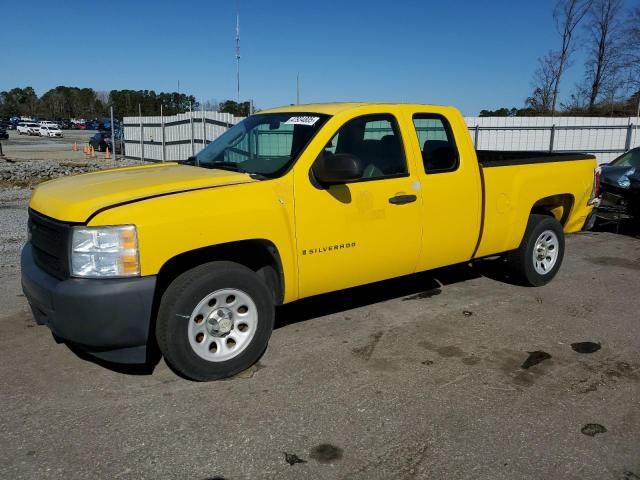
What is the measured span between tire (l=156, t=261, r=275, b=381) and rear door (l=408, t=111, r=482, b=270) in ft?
5.41

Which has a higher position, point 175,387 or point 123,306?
point 123,306

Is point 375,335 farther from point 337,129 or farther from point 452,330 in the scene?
point 337,129

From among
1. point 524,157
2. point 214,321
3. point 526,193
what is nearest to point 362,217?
point 214,321

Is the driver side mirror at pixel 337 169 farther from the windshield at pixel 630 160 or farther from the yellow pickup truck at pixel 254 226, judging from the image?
the windshield at pixel 630 160

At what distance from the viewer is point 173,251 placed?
11.4 ft

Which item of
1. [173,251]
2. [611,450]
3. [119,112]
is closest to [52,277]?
[173,251]

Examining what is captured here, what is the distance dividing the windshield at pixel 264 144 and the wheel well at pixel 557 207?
299 centimetres

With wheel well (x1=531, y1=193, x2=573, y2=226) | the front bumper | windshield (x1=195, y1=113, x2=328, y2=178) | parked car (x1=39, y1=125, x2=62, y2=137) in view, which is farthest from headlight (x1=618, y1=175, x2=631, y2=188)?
parked car (x1=39, y1=125, x2=62, y2=137)

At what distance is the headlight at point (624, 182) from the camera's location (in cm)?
905

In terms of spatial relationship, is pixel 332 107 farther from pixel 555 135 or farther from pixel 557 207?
pixel 555 135

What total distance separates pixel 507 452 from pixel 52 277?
2.96m

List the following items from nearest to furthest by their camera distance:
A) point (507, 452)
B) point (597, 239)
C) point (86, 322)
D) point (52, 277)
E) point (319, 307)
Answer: point (507, 452), point (86, 322), point (52, 277), point (319, 307), point (597, 239)

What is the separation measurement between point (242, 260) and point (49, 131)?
2439 inches

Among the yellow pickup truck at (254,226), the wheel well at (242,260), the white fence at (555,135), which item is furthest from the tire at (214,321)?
the white fence at (555,135)
